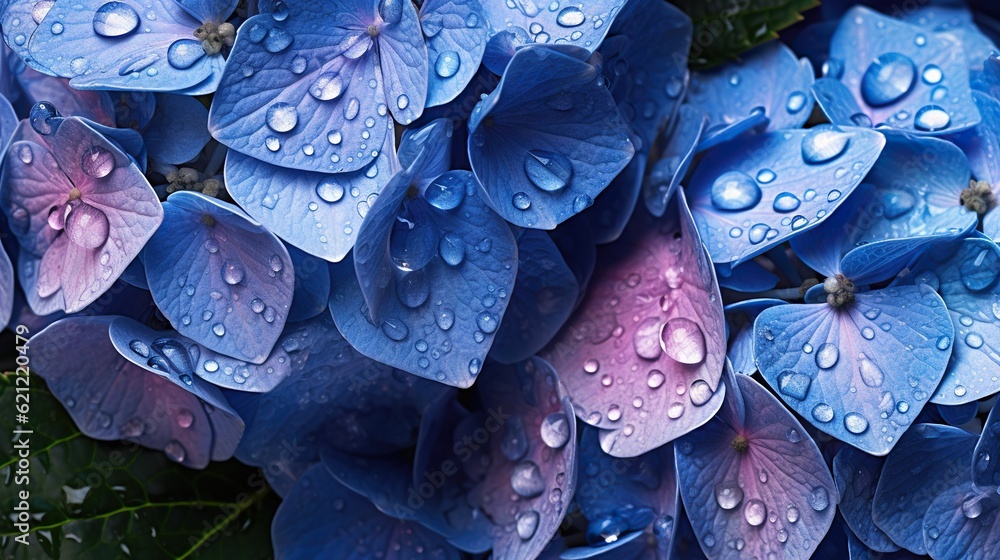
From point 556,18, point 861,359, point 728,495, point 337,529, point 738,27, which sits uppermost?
point 556,18

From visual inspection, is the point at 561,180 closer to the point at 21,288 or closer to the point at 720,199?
the point at 720,199

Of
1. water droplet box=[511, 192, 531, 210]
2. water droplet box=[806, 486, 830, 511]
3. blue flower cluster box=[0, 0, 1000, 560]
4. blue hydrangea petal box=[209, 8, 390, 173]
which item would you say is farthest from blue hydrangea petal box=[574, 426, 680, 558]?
blue hydrangea petal box=[209, 8, 390, 173]

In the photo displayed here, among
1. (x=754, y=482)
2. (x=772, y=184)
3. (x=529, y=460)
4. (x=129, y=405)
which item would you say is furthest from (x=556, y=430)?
(x=129, y=405)

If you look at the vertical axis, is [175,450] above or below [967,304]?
below

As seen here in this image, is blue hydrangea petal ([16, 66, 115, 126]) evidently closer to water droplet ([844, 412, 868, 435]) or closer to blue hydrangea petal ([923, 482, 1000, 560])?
water droplet ([844, 412, 868, 435])

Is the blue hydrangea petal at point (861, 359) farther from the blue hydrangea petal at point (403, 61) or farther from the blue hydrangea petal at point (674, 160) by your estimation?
the blue hydrangea petal at point (403, 61)

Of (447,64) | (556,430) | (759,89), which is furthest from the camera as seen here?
(759,89)

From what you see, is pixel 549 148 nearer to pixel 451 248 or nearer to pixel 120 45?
pixel 451 248

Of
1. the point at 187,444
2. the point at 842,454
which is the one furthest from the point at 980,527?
the point at 187,444
